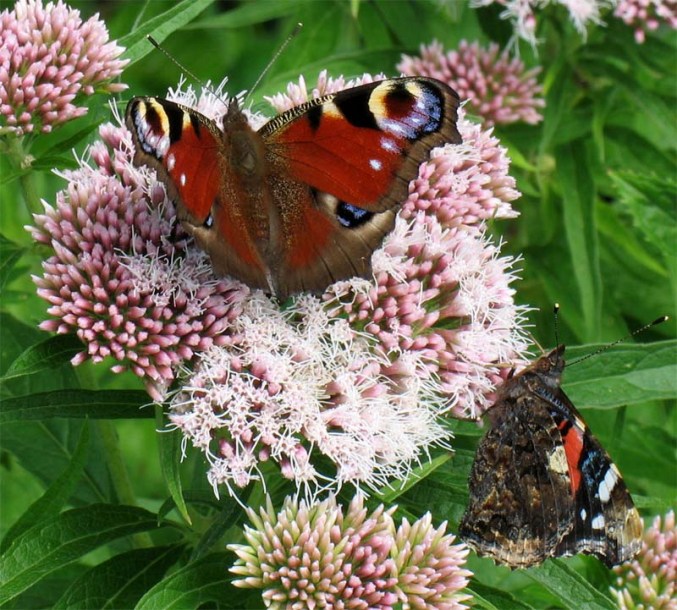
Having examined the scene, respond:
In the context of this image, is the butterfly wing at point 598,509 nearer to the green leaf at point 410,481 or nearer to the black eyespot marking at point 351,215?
the green leaf at point 410,481

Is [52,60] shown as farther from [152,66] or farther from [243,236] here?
[152,66]

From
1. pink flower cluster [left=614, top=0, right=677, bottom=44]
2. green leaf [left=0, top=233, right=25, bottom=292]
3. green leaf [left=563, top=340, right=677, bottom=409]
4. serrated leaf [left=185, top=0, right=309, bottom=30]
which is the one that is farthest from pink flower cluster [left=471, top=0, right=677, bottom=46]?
green leaf [left=0, top=233, right=25, bottom=292]

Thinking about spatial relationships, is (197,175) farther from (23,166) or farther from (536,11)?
(536,11)

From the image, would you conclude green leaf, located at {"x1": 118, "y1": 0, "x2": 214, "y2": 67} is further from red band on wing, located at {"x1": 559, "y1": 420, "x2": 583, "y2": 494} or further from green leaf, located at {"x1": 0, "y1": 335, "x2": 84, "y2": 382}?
red band on wing, located at {"x1": 559, "y1": 420, "x2": 583, "y2": 494}

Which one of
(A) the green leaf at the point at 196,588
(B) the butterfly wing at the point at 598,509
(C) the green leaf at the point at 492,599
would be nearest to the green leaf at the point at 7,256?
(A) the green leaf at the point at 196,588

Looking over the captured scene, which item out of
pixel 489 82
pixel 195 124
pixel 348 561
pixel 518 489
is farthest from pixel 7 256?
pixel 489 82
